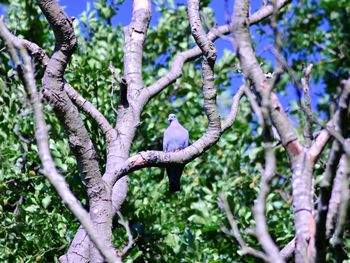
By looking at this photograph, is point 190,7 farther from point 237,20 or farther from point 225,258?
point 225,258

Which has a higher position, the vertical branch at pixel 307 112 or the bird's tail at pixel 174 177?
the bird's tail at pixel 174 177

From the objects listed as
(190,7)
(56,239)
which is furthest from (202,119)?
(190,7)

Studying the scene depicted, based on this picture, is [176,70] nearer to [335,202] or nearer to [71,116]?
[71,116]

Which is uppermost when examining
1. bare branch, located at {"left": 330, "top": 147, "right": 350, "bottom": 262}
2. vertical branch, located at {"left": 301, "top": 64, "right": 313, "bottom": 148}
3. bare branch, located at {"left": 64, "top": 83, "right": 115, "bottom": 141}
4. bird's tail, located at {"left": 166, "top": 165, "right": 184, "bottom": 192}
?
bare branch, located at {"left": 64, "top": 83, "right": 115, "bottom": 141}

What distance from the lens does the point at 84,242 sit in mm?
3916

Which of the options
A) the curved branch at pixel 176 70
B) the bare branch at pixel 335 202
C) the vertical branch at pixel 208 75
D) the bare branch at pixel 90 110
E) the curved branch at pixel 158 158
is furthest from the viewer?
the curved branch at pixel 176 70

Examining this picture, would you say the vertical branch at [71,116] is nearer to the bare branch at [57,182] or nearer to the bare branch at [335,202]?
the bare branch at [57,182]

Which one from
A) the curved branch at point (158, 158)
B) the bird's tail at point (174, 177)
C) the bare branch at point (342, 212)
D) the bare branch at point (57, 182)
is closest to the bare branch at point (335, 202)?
the bare branch at point (342, 212)

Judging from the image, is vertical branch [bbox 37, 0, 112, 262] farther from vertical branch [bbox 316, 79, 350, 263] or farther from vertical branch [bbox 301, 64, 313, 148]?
vertical branch [bbox 316, 79, 350, 263]

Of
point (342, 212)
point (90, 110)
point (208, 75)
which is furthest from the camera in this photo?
point (90, 110)

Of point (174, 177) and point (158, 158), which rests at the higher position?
point (174, 177)

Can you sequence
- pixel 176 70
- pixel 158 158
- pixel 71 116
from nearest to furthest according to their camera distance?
pixel 71 116
pixel 158 158
pixel 176 70

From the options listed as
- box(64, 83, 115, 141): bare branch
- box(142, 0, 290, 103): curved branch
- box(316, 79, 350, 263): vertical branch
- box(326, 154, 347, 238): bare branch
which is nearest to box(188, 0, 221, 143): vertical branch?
box(142, 0, 290, 103): curved branch

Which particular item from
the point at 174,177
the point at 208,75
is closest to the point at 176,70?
the point at 208,75
